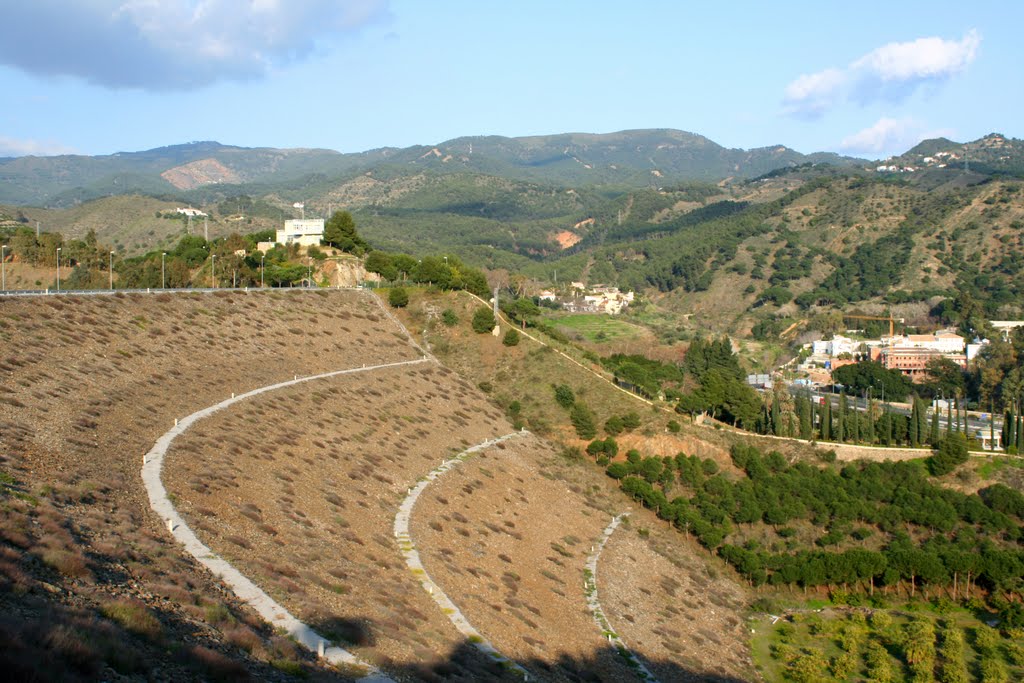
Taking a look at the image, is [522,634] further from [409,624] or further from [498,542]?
[498,542]

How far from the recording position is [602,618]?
2556 centimetres

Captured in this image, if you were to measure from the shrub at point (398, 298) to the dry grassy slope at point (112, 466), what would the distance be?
9.76 meters

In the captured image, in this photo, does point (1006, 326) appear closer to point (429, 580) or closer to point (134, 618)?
Result: point (429, 580)

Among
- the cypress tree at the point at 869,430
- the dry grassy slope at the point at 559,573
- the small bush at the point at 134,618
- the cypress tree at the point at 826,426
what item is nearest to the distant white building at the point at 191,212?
the dry grassy slope at the point at 559,573

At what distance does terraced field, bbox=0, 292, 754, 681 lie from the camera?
1244cm

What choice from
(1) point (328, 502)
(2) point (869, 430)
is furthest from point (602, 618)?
(2) point (869, 430)

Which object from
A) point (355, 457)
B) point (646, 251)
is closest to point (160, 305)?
point (355, 457)

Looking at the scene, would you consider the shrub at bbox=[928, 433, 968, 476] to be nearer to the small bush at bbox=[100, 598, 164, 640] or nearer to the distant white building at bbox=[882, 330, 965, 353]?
the small bush at bbox=[100, 598, 164, 640]

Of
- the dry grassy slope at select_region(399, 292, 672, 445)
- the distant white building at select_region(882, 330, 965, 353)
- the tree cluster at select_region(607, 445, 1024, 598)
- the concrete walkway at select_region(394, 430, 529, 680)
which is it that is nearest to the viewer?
the concrete walkway at select_region(394, 430, 529, 680)

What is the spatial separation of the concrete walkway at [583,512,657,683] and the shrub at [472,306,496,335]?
2286cm

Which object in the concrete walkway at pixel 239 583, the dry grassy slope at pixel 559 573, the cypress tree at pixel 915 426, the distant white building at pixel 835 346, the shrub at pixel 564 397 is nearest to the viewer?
the concrete walkway at pixel 239 583

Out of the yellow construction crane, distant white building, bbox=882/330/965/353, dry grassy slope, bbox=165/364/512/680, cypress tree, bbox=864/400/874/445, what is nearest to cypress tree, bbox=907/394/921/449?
cypress tree, bbox=864/400/874/445

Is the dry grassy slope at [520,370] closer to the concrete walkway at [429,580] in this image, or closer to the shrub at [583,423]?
the shrub at [583,423]

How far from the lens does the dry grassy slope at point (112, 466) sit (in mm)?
10812
